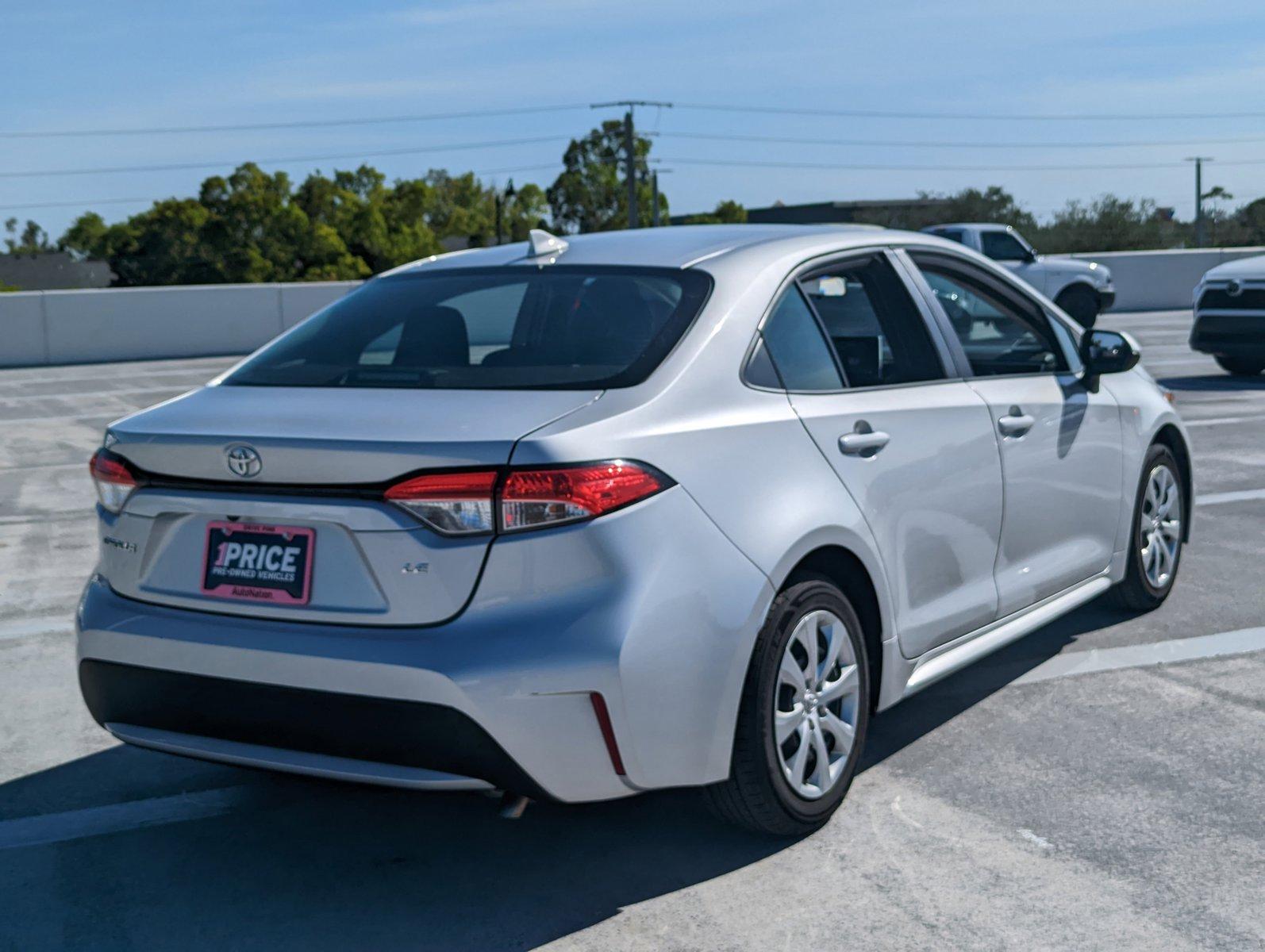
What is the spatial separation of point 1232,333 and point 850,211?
87.0 m

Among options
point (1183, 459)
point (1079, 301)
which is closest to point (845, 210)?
point (1079, 301)

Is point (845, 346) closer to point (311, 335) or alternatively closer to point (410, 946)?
point (311, 335)

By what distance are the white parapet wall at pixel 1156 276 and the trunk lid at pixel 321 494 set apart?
31.9m

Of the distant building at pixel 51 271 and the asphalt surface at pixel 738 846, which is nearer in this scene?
the asphalt surface at pixel 738 846

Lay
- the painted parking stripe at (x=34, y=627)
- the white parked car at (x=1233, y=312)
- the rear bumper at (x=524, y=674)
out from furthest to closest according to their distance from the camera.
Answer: the white parked car at (x=1233, y=312) → the painted parking stripe at (x=34, y=627) → the rear bumper at (x=524, y=674)

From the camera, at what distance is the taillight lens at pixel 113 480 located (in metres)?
3.64

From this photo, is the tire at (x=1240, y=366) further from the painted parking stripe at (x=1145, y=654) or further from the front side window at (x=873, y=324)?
the front side window at (x=873, y=324)

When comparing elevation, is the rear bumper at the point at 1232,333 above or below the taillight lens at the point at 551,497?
below

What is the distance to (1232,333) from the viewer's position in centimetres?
1537

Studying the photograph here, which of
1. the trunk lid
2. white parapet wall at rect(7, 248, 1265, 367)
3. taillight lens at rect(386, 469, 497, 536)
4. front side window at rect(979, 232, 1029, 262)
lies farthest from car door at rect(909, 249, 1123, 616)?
white parapet wall at rect(7, 248, 1265, 367)

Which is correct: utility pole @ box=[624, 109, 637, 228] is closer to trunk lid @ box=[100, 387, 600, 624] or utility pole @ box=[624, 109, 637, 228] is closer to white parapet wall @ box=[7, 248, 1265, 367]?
white parapet wall @ box=[7, 248, 1265, 367]

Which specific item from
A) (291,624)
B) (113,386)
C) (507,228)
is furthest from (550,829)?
(507,228)

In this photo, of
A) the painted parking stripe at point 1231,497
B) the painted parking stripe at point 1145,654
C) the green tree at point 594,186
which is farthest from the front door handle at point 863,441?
the green tree at point 594,186

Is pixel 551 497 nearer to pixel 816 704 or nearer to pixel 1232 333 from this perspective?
pixel 816 704
